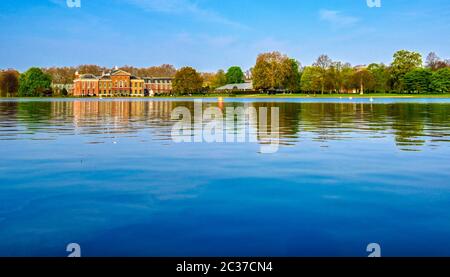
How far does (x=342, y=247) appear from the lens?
704 cm

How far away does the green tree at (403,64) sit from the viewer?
5290 inches

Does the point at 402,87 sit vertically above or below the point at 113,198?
above

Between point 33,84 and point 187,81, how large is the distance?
2308 inches

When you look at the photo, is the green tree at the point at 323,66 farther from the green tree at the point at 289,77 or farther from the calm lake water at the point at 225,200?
the calm lake water at the point at 225,200

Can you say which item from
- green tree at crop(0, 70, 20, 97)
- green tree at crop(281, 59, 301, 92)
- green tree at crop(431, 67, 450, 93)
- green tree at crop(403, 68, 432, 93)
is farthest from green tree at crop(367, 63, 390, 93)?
green tree at crop(0, 70, 20, 97)

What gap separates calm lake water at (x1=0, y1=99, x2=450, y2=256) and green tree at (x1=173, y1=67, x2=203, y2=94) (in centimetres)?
16048

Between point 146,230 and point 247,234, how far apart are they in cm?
156

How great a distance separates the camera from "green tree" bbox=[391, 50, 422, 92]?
134m

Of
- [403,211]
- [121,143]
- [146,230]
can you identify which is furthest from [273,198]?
[121,143]

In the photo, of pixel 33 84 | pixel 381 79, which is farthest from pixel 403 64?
pixel 33 84

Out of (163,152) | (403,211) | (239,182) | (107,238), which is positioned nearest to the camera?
(107,238)

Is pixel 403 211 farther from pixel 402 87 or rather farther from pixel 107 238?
pixel 402 87

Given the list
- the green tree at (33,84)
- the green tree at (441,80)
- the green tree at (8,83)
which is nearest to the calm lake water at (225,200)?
the green tree at (441,80)
